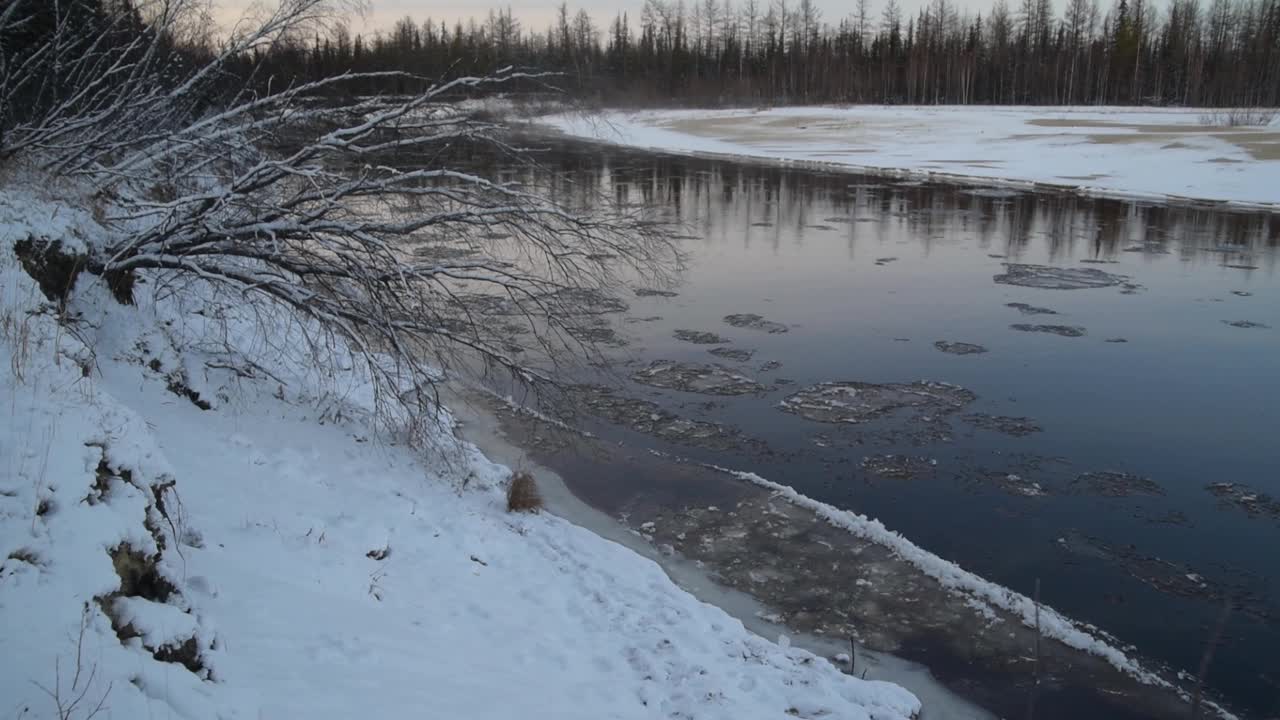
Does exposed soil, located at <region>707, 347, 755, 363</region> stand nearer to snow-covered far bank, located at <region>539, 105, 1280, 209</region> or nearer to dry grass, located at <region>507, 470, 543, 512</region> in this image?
snow-covered far bank, located at <region>539, 105, 1280, 209</region>

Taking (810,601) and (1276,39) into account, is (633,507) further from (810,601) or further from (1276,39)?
(1276,39)

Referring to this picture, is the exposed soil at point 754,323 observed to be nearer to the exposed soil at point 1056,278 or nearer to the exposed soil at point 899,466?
the exposed soil at point 899,466

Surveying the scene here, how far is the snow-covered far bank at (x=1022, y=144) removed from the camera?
94.5 ft

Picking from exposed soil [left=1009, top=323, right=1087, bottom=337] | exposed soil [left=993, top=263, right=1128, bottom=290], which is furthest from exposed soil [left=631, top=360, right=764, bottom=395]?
exposed soil [left=993, top=263, right=1128, bottom=290]

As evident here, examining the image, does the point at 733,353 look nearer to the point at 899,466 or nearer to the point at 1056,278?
the point at 899,466

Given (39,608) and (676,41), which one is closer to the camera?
(39,608)

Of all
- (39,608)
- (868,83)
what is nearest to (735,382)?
(39,608)

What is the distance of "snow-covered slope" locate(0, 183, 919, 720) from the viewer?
127 inches

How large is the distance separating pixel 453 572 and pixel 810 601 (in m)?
2.47

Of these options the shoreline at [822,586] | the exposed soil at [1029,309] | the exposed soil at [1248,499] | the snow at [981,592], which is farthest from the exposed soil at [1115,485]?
the exposed soil at [1029,309]

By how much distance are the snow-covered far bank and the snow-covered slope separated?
3.62 m

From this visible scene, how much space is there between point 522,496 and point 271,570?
98.4 inches

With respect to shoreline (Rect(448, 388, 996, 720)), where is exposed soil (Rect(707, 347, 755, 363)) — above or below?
above

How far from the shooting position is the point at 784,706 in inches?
179
